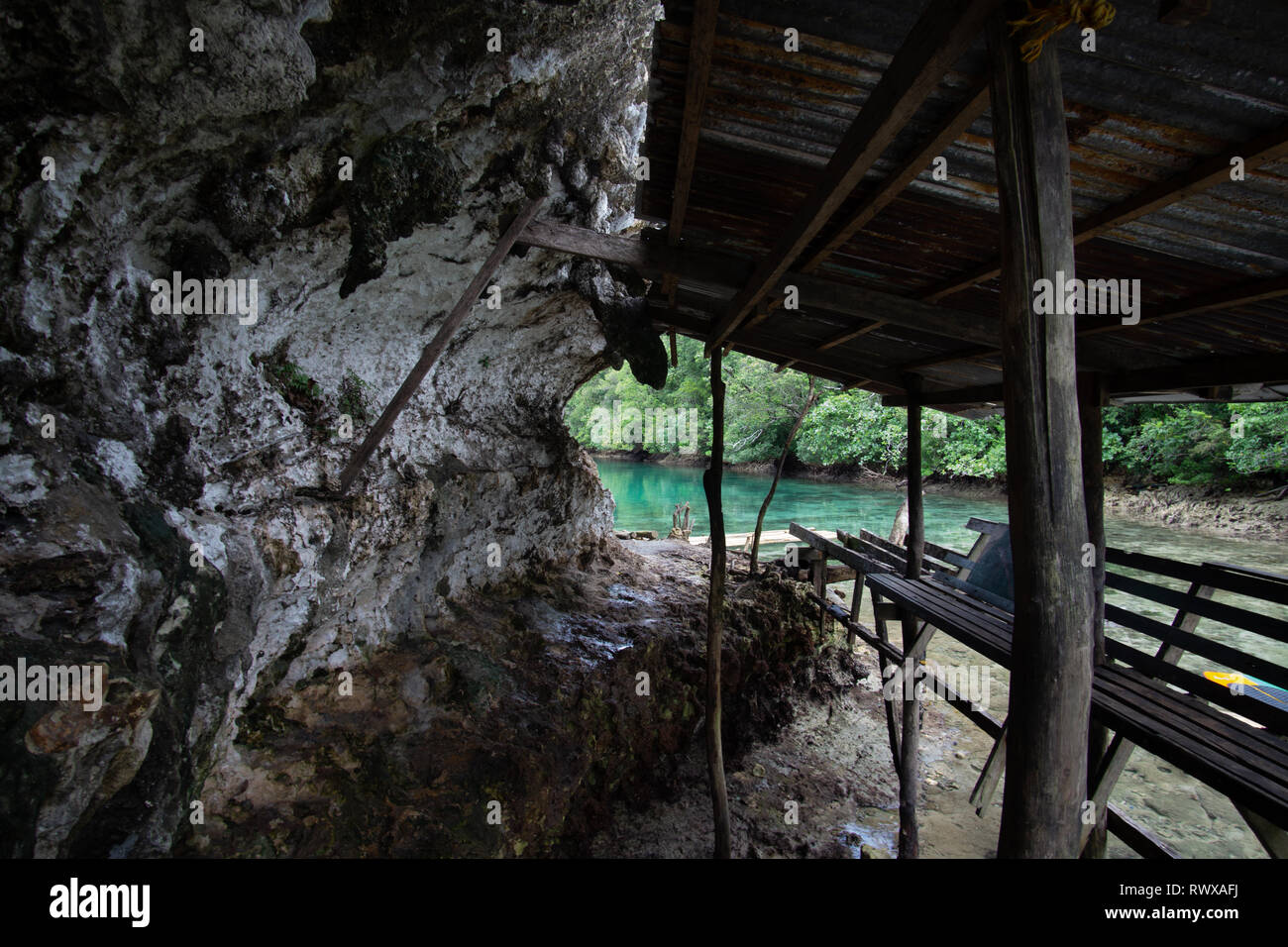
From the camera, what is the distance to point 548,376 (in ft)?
25.0

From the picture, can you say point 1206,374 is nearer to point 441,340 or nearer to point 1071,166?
point 1071,166

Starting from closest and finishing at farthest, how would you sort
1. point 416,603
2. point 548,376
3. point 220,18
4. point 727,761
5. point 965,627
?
point 220,18 < point 965,627 < point 416,603 < point 727,761 < point 548,376

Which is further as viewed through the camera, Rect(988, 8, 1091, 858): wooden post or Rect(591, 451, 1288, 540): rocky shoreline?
Rect(591, 451, 1288, 540): rocky shoreline

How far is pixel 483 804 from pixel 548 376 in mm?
4960

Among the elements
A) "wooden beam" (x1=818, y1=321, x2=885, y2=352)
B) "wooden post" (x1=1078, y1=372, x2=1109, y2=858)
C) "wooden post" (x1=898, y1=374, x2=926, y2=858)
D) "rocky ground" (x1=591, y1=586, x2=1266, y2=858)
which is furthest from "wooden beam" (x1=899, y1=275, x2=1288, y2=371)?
"rocky ground" (x1=591, y1=586, x2=1266, y2=858)

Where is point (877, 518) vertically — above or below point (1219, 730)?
below

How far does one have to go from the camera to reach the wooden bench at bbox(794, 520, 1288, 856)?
9.44ft

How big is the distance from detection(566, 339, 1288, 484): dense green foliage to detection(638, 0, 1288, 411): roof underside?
702 centimetres

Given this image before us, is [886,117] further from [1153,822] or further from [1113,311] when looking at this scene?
[1153,822]

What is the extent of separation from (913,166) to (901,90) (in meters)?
0.69

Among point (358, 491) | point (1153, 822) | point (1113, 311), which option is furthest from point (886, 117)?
point (1153, 822)

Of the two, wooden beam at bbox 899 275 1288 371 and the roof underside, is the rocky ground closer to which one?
wooden beam at bbox 899 275 1288 371

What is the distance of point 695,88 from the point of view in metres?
2.52

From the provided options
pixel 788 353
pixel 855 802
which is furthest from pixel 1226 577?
pixel 788 353
